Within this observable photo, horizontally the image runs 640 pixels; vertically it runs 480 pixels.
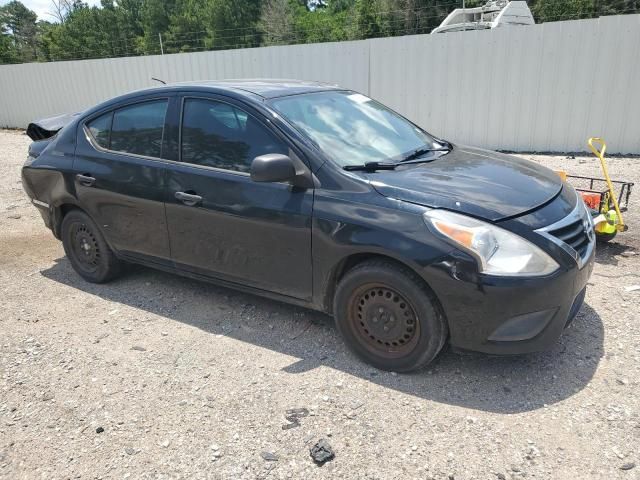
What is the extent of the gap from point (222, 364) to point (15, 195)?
6734 millimetres

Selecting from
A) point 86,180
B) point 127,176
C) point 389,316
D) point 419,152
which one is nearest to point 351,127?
point 419,152

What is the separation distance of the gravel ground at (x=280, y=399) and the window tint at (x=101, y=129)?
55.5 inches

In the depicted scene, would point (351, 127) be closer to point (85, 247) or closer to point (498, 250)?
point (498, 250)

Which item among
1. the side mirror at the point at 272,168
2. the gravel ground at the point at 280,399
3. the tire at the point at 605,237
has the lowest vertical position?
the gravel ground at the point at 280,399

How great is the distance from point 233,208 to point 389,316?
1.31m

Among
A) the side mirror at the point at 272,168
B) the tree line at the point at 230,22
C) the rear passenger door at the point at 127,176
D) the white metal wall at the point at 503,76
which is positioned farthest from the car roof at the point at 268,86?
the tree line at the point at 230,22

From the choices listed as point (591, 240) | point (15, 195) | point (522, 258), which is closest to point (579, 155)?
point (591, 240)

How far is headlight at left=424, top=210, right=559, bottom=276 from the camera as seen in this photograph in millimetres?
2852

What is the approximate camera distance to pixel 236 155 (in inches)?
147

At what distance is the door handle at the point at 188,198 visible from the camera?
384 cm

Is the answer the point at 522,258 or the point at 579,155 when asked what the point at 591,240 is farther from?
the point at 579,155

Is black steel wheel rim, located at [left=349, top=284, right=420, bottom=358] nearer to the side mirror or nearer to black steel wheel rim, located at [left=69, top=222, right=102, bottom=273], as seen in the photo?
the side mirror

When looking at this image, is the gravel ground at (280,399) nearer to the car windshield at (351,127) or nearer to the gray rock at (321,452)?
the gray rock at (321,452)

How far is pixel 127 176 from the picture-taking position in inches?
167
